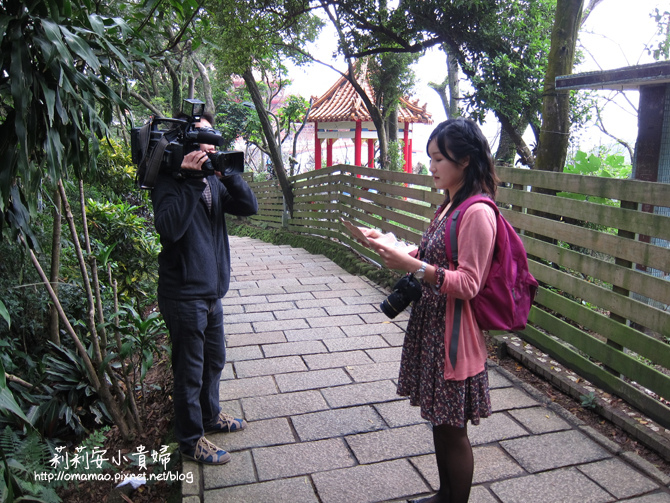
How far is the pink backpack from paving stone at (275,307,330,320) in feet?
10.3

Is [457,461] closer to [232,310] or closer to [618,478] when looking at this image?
[618,478]

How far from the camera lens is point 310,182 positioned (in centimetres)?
1063

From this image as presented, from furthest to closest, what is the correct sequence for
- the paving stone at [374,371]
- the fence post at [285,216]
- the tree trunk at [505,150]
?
Result: the fence post at [285,216] < the tree trunk at [505,150] < the paving stone at [374,371]

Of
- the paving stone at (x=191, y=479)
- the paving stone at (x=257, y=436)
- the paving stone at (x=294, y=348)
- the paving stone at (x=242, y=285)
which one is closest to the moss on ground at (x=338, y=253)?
the paving stone at (x=242, y=285)

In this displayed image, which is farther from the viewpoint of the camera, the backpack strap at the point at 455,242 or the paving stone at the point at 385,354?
the paving stone at the point at 385,354

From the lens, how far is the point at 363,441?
9.37 feet

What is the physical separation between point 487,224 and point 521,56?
687 cm

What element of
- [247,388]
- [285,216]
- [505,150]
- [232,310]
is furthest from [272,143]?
[247,388]

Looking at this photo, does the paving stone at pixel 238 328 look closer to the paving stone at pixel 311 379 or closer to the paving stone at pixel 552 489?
the paving stone at pixel 311 379

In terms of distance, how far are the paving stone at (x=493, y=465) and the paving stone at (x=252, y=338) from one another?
2091 millimetres

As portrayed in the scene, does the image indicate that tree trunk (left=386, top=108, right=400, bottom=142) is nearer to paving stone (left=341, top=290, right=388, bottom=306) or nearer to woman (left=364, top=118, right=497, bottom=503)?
paving stone (left=341, top=290, right=388, bottom=306)

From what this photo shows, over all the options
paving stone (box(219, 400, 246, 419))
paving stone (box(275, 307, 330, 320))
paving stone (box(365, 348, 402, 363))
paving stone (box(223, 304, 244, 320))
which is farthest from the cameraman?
paving stone (box(223, 304, 244, 320))

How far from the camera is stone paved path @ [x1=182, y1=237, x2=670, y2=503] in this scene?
2438 millimetres

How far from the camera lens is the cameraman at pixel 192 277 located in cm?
245
